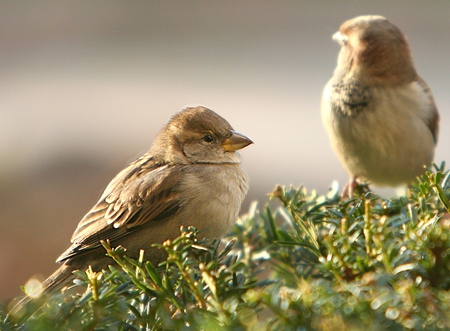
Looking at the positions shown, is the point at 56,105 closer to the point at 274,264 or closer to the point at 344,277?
the point at 274,264

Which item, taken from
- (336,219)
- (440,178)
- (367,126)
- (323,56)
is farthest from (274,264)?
(323,56)

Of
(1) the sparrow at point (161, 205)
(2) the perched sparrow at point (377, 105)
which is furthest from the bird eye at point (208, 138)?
(2) the perched sparrow at point (377, 105)

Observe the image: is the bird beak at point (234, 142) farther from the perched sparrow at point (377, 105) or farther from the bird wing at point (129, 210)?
the perched sparrow at point (377, 105)

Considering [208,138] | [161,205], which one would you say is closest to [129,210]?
[161,205]

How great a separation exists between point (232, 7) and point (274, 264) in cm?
715

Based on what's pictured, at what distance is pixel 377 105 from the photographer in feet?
8.43

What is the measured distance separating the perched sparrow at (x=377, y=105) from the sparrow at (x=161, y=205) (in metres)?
0.89

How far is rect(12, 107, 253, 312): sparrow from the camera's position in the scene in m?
1.67

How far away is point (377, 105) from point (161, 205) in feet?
4.11

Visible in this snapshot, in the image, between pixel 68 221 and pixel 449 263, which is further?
pixel 68 221

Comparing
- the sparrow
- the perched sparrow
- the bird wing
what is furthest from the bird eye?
the perched sparrow

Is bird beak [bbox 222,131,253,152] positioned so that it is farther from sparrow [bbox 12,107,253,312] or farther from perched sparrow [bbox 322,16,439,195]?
perched sparrow [bbox 322,16,439,195]

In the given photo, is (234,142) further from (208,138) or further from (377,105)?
(377,105)

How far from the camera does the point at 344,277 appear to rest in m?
0.80
